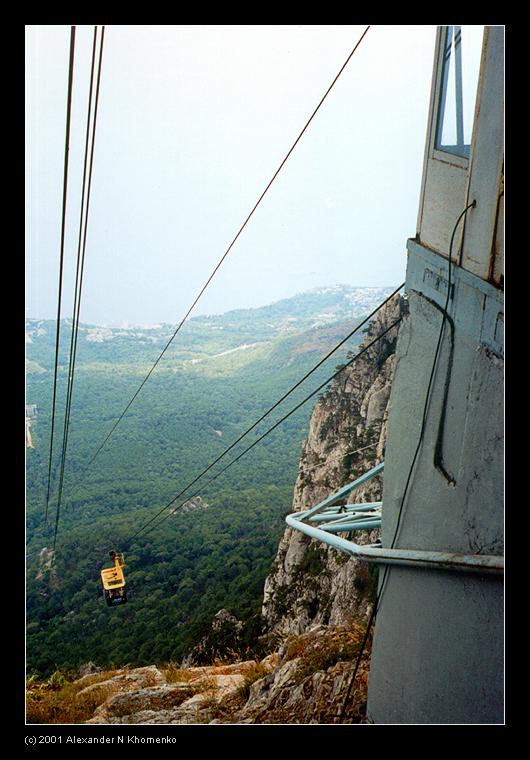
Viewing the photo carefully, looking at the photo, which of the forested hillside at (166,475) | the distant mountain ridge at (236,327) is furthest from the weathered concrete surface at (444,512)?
the distant mountain ridge at (236,327)

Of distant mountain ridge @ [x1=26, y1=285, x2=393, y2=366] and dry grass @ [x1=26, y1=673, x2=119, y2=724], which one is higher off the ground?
distant mountain ridge @ [x1=26, y1=285, x2=393, y2=366]

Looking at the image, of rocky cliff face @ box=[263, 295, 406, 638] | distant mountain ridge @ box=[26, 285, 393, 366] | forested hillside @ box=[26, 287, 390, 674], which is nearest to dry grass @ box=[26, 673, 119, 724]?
forested hillside @ box=[26, 287, 390, 674]

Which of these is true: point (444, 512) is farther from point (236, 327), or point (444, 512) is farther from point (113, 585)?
point (236, 327)

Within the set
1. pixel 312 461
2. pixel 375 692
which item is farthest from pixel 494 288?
pixel 312 461

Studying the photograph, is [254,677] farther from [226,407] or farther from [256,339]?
[256,339]

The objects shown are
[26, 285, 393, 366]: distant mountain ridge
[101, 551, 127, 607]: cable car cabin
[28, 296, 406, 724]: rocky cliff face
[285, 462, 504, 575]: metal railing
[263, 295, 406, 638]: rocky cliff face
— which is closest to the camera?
[285, 462, 504, 575]: metal railing

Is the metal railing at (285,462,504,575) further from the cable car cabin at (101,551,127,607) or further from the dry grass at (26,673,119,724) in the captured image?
the cable car cabin at (101,551,127,607)
